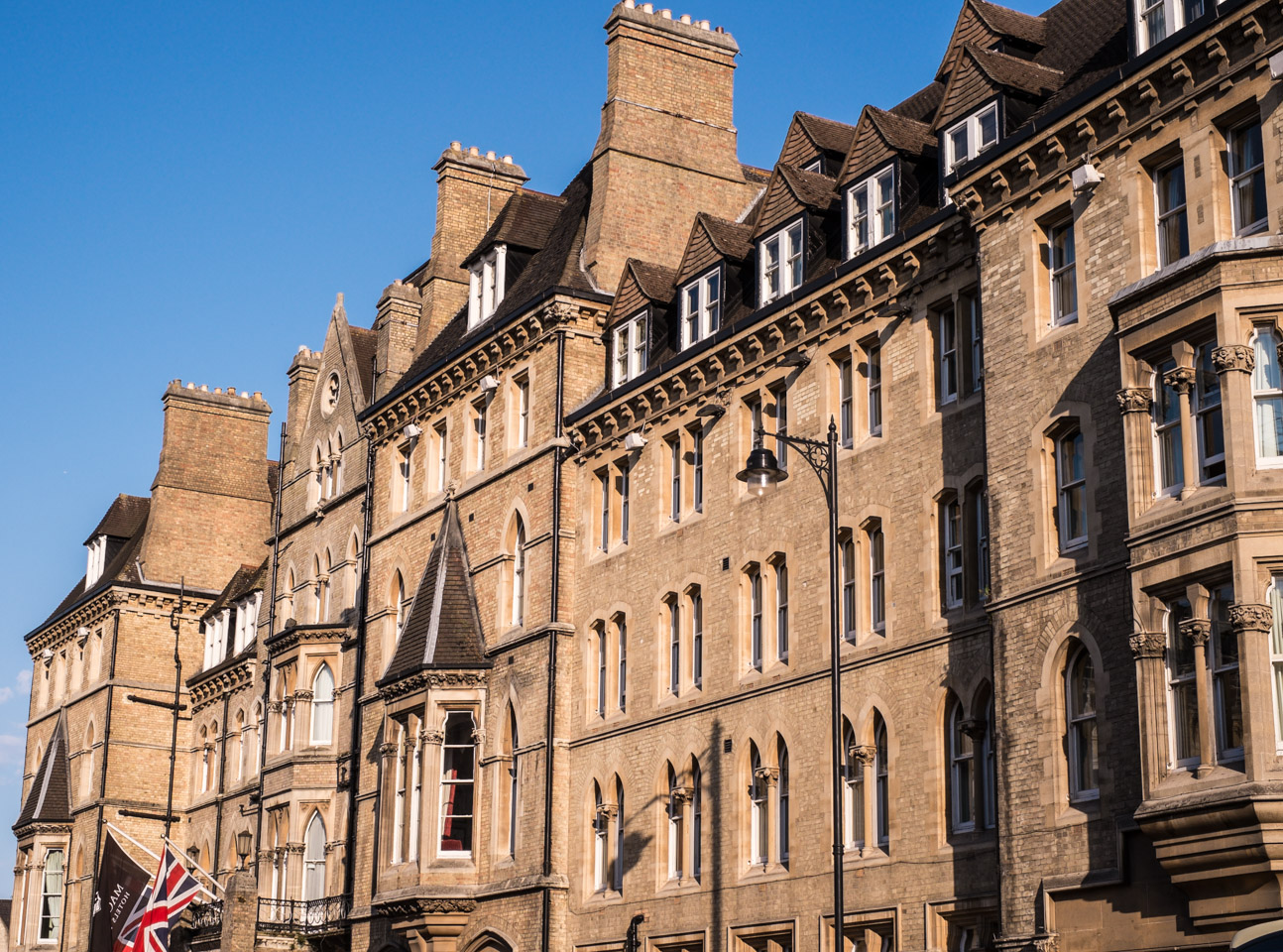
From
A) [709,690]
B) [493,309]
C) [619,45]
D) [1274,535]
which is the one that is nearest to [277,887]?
[493,309]

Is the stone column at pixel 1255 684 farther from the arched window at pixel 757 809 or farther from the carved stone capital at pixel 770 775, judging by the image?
the arched window at pixel 757 809

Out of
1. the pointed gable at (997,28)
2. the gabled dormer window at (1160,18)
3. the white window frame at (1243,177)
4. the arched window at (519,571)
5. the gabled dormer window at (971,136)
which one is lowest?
the arched window at (519,571)

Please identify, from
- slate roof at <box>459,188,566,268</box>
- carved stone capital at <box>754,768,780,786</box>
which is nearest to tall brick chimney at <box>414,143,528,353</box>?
slate roof at <box>459,188,566,268</box>

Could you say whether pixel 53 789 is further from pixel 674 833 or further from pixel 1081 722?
pixel 1081 722

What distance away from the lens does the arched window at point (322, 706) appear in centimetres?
5238

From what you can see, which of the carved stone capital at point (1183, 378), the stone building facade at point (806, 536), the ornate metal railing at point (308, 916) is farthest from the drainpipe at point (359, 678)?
the carved stone capital at point (1183, 378)

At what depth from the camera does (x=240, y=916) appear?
4922 cm

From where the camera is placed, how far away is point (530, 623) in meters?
42.4

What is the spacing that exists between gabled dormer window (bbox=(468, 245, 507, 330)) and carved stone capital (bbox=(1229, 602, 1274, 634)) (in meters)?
27.9

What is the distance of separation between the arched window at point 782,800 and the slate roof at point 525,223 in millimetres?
18418

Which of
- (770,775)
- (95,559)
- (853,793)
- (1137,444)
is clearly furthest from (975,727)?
(95,559)

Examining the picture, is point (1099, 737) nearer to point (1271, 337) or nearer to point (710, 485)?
point (1271, 337)

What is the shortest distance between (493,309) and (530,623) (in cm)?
939

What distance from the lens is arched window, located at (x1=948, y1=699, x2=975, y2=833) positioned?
29.7 meters
